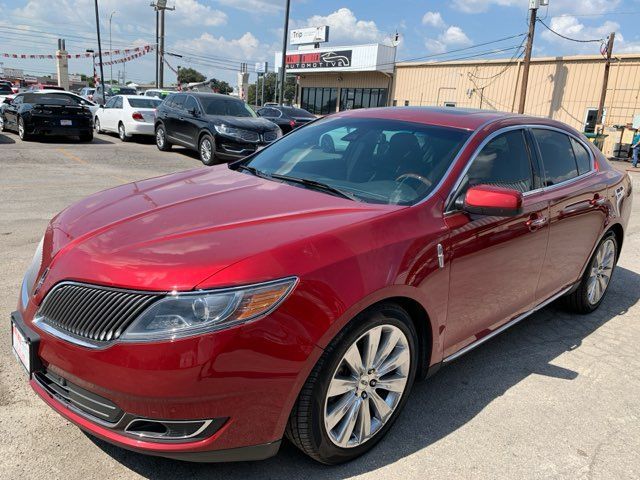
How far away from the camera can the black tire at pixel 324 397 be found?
7.30ft

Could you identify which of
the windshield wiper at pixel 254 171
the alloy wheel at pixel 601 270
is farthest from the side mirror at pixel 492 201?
the alloy wheel at pixel 601 270

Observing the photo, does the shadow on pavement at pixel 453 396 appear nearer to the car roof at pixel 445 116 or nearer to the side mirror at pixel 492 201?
the side mirror at pixel 492 201

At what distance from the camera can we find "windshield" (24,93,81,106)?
15475 millimetres

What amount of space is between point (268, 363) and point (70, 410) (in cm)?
88

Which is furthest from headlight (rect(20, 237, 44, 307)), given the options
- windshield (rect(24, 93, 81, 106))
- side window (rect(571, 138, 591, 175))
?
windshield (rect(24, 93, 81, 106))

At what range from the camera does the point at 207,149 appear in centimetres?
1279

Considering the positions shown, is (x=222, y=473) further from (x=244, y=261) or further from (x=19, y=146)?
(x=19, y=146)

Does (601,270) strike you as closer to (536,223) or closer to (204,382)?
(536,223)

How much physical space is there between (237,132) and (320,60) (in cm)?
3310

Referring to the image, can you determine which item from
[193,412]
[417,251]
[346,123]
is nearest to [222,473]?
[193,412]

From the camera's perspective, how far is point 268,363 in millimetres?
2043

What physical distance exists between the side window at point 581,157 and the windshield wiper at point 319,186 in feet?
7.29

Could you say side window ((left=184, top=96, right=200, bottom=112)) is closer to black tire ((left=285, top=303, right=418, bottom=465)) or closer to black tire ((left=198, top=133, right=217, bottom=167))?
black tire ((left=198, top=133, right=217, bottom=167))

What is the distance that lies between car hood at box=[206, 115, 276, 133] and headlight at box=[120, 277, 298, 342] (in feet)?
35.9
